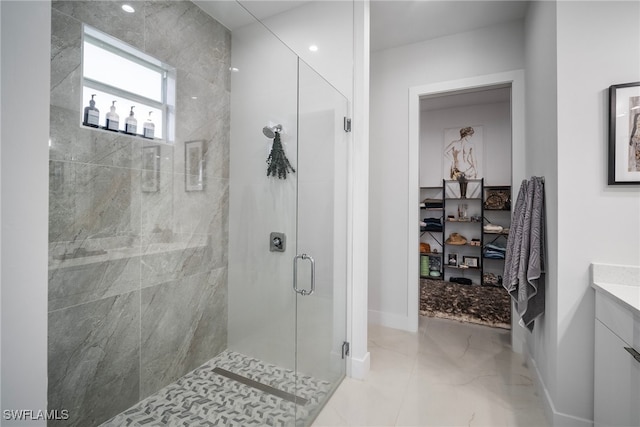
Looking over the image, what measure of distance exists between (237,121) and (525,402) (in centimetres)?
245

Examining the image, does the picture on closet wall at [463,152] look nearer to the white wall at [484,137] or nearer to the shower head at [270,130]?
the white wall at [484,137]

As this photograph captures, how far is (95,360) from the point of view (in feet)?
3.93

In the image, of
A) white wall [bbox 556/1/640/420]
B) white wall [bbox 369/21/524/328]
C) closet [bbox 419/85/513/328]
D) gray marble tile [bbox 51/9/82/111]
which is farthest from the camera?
closet [bbox 419/85/513/328]

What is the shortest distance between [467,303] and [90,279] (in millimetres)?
3861

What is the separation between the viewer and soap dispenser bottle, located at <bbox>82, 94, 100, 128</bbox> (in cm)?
109

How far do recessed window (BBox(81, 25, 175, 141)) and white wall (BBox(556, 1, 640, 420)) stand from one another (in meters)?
2.05

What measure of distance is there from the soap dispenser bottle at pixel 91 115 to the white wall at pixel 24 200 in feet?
2.47

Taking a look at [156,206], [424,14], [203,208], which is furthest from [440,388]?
[424,14]

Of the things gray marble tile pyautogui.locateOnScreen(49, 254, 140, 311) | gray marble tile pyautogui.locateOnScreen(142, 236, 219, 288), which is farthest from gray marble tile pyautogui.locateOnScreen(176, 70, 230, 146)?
gray marble tile pyautogui.locateOnScreen(49, 254, 140, 311)

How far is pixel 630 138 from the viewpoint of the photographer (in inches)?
57.9

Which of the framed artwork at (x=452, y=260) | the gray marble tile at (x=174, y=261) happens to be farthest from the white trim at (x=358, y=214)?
the framed artwork at (x=452, y=260)

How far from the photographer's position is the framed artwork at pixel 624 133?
1456 mm

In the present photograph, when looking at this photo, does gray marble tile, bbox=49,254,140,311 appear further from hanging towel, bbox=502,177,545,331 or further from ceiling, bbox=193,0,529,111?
hanging towel, bbox=502,177,545,331

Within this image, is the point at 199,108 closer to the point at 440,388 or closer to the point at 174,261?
the point at 174,261
